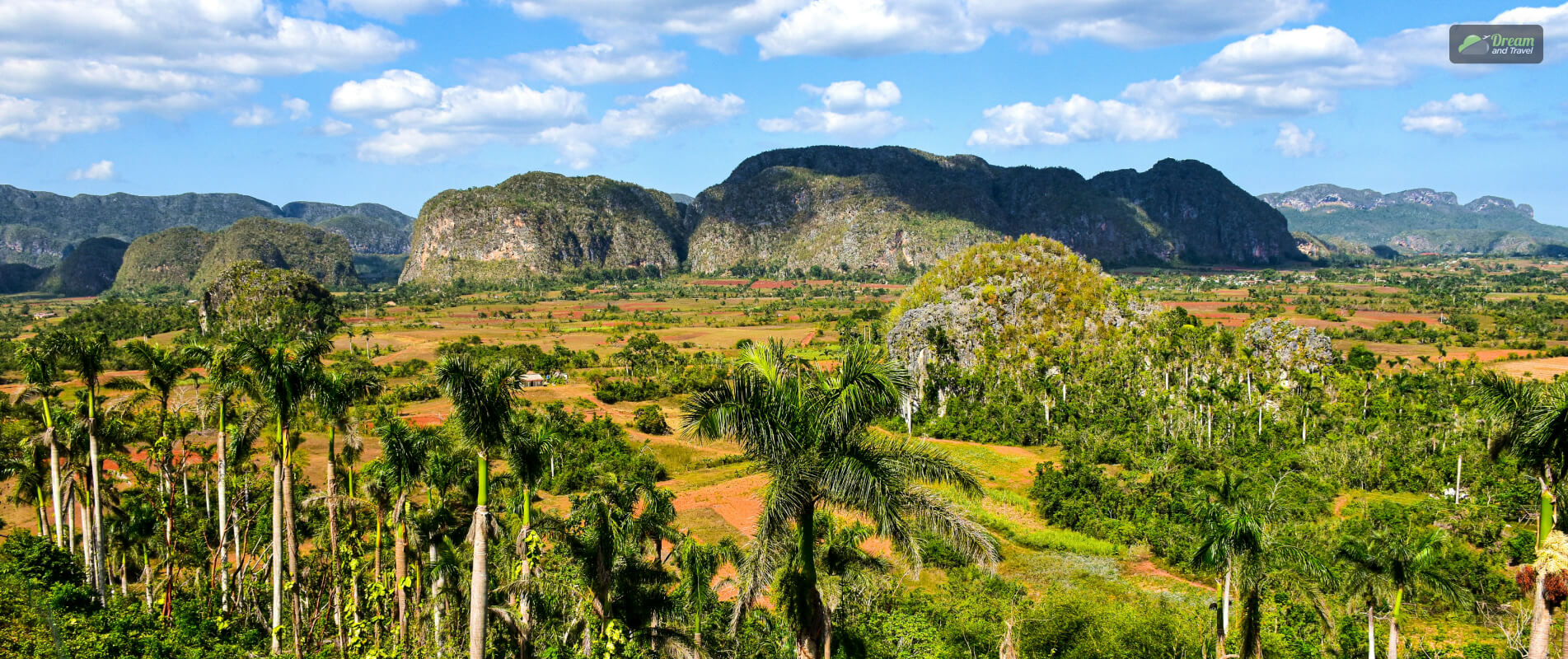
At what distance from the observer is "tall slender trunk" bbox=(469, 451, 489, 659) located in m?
8.99

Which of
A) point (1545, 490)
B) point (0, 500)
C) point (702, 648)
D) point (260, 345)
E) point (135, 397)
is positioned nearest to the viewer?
point (1545, 490)

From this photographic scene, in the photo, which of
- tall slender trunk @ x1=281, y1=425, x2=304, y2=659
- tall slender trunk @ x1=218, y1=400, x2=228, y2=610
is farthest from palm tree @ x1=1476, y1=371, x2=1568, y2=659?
tall slender trunk @ x1=218, y1=400, x2=228, y2=610

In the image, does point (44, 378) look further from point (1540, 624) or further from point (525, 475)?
point (1540, 624)

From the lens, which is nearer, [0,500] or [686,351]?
[0,500]

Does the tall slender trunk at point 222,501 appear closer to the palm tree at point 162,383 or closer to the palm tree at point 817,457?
the palm tree at point 162,383

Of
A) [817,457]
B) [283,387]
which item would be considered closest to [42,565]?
[283,387]

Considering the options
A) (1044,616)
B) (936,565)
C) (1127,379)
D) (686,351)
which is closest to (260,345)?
(1044,616)

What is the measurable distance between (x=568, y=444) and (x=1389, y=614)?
31.1 meters

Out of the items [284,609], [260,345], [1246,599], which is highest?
[260,345]

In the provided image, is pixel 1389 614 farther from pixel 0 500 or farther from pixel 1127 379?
pixel 0 500

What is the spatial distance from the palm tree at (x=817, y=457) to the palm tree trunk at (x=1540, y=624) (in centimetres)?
676

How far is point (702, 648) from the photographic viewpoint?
15805mm

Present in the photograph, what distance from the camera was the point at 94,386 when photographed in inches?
688

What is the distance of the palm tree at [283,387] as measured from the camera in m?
13.0
